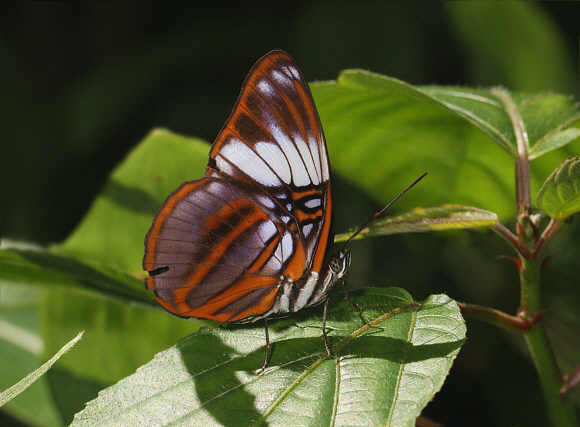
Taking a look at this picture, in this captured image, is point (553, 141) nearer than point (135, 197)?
Yes

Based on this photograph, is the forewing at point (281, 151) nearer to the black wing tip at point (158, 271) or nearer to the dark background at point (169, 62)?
the black wing tip at point (158, 271)

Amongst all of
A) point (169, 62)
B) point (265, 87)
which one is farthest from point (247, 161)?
point (169, 62)

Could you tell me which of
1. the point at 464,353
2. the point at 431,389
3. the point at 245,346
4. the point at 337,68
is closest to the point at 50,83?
the point at 337,68

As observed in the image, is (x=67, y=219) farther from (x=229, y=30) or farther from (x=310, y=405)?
(x=310, y=405)

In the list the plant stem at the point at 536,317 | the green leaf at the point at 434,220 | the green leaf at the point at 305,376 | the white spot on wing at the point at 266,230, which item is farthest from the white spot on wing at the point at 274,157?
the plant stem at the point at 536,317

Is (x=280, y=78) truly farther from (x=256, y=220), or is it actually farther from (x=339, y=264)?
(x=339, y=264)

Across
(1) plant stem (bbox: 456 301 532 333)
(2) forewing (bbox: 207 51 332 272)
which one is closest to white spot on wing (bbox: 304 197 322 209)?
(2) forewing (bbox: 207 51 332 272)
